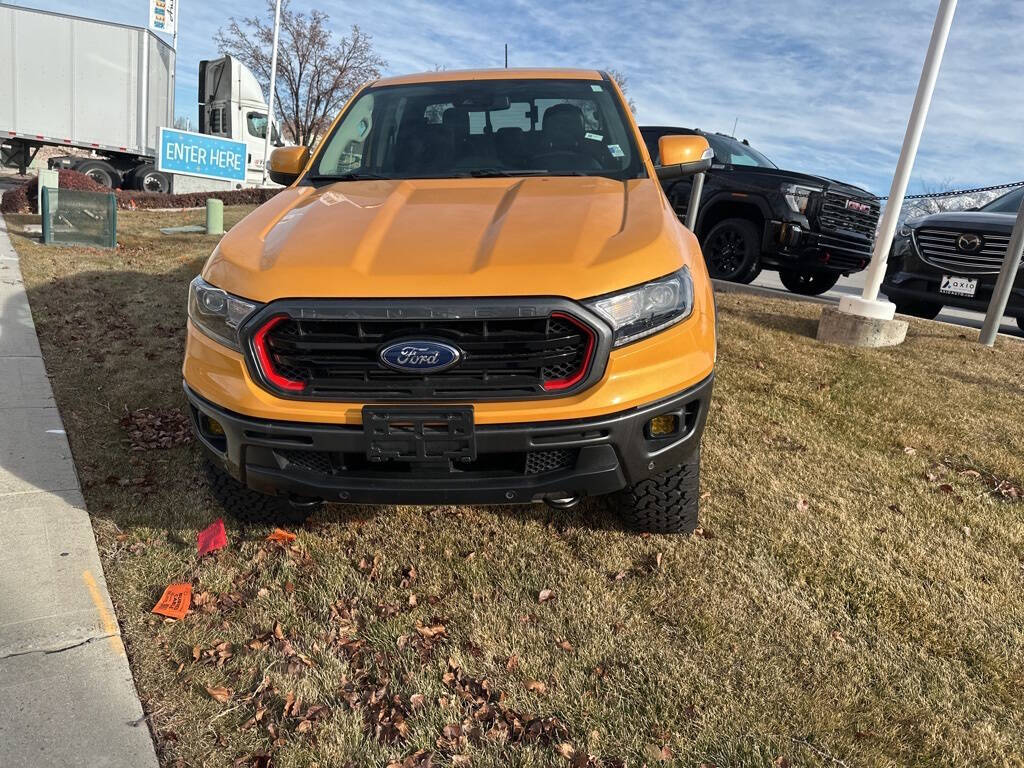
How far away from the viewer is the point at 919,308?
26.3 feet

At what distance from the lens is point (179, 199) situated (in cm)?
1595

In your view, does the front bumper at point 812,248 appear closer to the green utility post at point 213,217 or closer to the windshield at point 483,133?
the windshield at point 483,133

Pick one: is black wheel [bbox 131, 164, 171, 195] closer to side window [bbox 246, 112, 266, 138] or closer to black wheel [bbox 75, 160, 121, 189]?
black wheel [bbox 75, 160, 121, 189]

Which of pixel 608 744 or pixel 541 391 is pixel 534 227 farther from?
pixel 608 744

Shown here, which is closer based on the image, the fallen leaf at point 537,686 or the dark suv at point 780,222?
the fallen leaf at point 537,686

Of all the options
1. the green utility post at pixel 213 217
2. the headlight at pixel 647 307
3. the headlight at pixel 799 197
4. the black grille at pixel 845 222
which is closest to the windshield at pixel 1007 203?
the black grille at pixel 845 222

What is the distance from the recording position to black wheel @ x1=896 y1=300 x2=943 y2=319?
7.85 meters

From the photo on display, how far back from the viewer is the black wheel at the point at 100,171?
17703 millimetres

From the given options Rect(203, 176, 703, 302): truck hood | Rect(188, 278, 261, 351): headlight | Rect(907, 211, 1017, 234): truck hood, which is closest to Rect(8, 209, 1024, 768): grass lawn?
Rect(188, 278, 261, 351): headlight

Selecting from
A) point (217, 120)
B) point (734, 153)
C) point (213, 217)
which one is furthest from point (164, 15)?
point (734, 153)

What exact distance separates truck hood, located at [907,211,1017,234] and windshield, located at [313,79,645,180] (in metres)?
5.08

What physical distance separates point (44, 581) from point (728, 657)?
247cm

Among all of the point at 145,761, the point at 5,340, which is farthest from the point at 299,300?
the point at 5,340

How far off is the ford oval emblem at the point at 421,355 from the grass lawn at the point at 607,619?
0.95 meters
